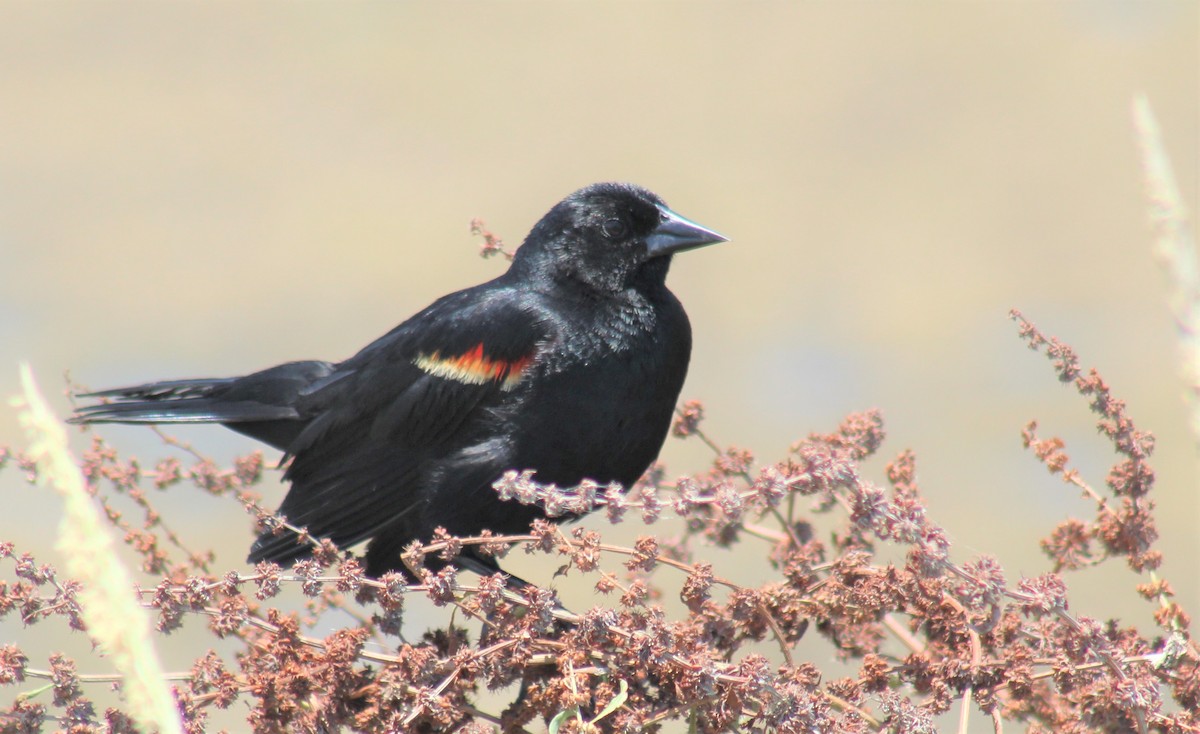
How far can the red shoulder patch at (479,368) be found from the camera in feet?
9.41

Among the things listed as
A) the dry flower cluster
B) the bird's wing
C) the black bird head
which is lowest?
the dry flower cluster

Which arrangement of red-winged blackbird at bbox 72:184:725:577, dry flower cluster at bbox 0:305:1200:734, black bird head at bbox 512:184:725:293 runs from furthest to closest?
black bird head at bbox 512:184:725:293 < red-winged blackbird at bbox 72:184:725:577 < dry flower cluster at bbox 0:305:1200:734

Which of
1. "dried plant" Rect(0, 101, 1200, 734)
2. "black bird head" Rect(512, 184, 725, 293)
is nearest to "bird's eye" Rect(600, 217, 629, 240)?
"black bird head" Rect(512, 184, 725, 293)

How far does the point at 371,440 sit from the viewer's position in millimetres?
3105

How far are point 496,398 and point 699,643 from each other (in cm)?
142

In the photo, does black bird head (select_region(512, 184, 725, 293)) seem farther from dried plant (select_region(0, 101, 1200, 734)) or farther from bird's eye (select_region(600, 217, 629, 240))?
dried plant (select_region(0, 101, 1200, 734))

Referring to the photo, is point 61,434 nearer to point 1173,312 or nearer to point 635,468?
point 1173,312

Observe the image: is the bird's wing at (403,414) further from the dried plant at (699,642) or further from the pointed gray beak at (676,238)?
the dried plant at (699,642)

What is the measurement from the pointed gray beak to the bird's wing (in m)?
0.38

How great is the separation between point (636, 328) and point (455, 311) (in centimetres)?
47

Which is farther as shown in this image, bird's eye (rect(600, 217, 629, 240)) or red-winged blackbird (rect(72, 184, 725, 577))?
bird's eye (rect(600, 217, 629, 240))

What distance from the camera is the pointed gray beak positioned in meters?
3.10

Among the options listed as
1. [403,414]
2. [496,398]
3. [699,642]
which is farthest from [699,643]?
[403,414]

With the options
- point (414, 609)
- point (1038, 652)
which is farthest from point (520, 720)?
point (414, 609)
